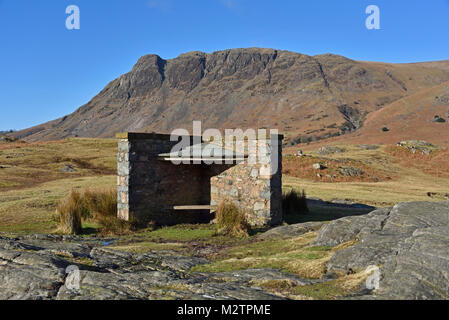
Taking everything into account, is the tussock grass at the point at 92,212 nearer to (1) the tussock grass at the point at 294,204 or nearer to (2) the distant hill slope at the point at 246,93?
(1) the tussock grass at the point at 294,204

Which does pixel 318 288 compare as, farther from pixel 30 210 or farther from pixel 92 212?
pixel 30 210

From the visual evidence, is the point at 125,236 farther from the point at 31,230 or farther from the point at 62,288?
the point at 62,288

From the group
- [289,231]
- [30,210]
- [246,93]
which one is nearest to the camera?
[289,231]

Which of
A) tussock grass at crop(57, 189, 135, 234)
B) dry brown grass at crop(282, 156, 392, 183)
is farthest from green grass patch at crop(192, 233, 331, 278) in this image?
dry brown grass at crop(282, 156, 392, 183)

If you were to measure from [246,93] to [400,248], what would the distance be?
109304mm

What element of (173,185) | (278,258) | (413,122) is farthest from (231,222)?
(413,122)

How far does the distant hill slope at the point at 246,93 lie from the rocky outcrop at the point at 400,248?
2405 inches

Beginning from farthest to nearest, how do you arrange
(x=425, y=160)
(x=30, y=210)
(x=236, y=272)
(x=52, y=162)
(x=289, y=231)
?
(x=425, y=160) → (x=52, y=162) → (x=30, y=210) → (x=289, y=231) → (x=236, y=272)

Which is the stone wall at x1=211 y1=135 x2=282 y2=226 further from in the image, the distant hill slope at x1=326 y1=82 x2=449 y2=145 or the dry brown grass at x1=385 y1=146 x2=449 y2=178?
the distant hill slope at x1=326 y1=82 x2=449 y2=145

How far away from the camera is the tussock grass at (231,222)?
9.32 m

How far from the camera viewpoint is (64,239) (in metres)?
8.70

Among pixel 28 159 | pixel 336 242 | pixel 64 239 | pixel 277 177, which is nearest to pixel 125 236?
pixel 64 239

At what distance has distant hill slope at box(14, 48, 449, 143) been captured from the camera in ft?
295

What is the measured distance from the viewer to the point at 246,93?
112 metres
